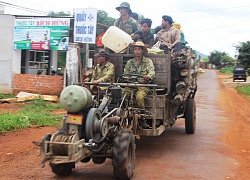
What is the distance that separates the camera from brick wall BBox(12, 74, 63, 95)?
16.0 m

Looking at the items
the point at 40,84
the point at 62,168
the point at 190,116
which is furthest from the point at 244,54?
the point at 62,168

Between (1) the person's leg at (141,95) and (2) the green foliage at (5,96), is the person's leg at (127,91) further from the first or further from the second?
(2) the green foliage at (5,96)

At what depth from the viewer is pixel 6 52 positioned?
55.0 feet

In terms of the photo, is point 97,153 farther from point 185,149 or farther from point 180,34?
point 180,34

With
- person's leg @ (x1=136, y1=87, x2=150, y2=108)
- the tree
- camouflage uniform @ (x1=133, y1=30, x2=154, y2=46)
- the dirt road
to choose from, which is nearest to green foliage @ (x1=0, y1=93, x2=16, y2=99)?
the dirt road

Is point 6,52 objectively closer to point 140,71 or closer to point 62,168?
point 140,71

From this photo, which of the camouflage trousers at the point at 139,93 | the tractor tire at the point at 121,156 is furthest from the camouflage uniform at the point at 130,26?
the tractor tire at the point at 121,156

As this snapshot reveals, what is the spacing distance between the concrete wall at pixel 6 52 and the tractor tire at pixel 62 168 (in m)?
12.0

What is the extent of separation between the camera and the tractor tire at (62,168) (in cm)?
541

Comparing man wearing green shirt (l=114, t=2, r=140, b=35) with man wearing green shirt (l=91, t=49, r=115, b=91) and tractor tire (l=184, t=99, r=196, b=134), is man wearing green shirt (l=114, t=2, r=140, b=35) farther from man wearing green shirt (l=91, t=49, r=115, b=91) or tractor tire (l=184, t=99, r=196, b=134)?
tractor tire (l=184, t=99, r=196, b=134)

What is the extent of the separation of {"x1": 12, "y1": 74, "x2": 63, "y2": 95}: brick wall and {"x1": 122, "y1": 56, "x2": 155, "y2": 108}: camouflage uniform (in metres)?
8.97

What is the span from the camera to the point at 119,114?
19.2ft

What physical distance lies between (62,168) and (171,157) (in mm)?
2403

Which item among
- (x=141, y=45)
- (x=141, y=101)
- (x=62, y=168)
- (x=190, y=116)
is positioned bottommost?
(x=62, y=168)
